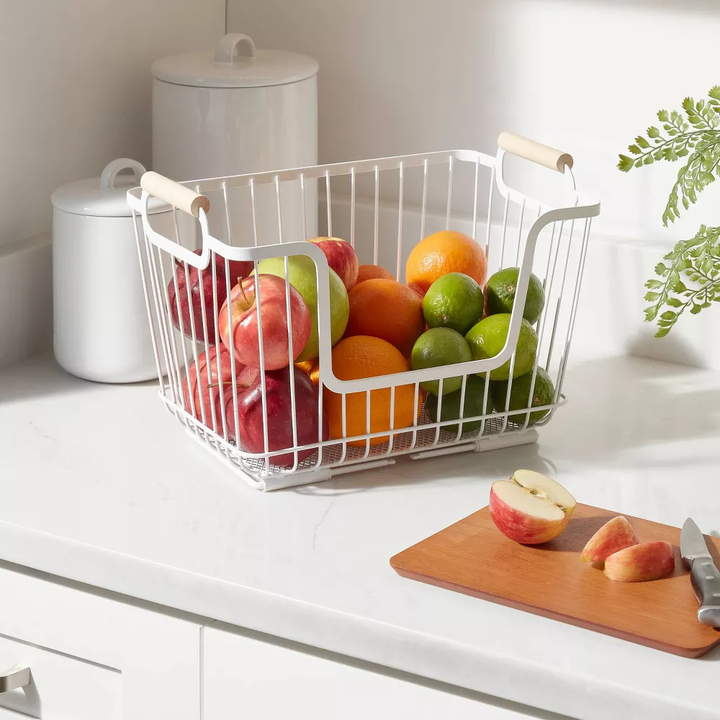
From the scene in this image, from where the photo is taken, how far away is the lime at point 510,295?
0.95 m

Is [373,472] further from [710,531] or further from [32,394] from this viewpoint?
[32,394]

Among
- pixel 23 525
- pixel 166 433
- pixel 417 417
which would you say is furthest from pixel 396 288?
pixel 23 525

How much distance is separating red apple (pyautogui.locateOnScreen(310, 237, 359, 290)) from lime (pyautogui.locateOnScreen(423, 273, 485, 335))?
3.0 inches

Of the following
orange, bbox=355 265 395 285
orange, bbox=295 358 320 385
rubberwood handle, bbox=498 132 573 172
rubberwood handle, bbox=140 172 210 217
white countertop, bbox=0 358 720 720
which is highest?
rubberwood handle, bbox=498 132 573 172

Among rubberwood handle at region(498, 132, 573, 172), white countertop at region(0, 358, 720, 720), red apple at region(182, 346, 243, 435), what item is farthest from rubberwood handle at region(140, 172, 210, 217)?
rubberwood handle at region(498, 132, 573, 172)

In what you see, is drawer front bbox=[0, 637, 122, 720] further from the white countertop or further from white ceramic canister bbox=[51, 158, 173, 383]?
white ceramic canister bbox=[51, 158, 173, 383]

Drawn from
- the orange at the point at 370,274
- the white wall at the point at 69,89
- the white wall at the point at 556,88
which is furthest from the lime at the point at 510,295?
the white wall at the point at 69,89

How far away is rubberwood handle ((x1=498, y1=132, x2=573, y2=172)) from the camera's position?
98cm

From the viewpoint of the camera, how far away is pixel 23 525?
0.81 meters

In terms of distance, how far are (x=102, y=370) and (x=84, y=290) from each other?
0.09m

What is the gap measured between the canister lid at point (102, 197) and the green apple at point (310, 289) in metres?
0.21

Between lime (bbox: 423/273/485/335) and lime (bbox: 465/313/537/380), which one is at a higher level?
lime (bbox: 423/273/485/335)

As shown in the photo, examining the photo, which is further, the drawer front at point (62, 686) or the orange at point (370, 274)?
the orange at point (370, 274)

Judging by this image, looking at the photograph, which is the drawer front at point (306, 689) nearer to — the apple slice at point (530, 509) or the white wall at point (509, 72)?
the apple slice at point (530, 509)
